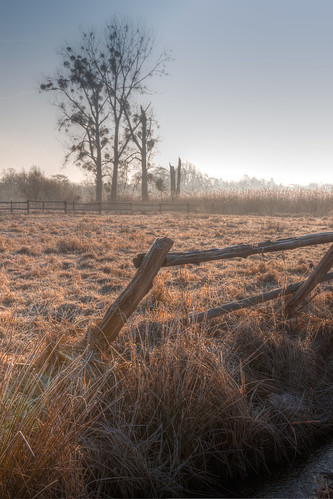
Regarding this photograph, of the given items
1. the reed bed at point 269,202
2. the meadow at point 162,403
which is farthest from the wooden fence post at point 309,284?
the reed bed at point 269,202

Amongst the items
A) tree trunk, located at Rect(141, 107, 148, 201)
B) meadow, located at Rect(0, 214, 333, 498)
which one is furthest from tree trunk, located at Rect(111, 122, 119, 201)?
meadow, located at Rect(0, 214, 333, 498)

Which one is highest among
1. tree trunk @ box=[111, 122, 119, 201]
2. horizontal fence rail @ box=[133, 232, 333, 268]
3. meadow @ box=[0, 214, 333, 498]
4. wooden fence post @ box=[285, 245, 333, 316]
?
tree trunk @ box=[111, 122, 119, 201]

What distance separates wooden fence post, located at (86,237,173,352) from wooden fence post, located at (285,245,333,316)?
203cm

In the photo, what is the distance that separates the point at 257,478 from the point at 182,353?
0.99 metres

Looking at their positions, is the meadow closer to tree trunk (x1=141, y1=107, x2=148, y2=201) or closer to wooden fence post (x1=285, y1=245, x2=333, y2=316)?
wooden fence post (x1=285, y1=245, x2=333, y2=316)

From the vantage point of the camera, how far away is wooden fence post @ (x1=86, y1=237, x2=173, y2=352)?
3080mm

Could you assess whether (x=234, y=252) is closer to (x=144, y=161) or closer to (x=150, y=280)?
(x=150, y=280)

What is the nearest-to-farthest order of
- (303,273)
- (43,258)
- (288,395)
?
(288,395) < (303,273) < (43,258)

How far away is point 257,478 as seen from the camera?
2793mm

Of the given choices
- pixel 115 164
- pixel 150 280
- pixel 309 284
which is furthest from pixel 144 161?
pixel 150 280

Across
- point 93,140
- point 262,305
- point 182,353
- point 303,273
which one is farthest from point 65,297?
point 93,140

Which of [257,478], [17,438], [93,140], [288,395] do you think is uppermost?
[93,140]

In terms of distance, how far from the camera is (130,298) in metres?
3.17

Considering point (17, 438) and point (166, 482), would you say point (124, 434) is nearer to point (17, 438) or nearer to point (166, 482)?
point (166, 482)
